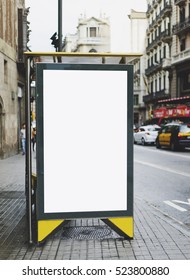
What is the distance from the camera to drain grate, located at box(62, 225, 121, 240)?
5789 mm

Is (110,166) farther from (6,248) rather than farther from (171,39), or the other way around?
(171,39)

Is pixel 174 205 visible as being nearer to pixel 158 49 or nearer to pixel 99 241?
pixel 99 241

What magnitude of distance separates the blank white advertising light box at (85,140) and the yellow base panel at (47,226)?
155mm

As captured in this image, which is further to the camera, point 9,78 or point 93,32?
point 93,32

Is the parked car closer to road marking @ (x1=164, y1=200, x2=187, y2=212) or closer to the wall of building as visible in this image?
the wall of building

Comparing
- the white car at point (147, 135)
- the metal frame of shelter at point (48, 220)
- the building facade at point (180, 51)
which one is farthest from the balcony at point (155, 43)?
the metal frame of shelter at point (48, 220)

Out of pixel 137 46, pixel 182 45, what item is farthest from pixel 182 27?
pixel 137 46

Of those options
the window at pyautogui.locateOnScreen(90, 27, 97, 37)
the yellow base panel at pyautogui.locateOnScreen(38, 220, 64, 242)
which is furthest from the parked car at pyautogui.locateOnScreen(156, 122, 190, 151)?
the window at pyautogui.locateOnScreen(90, 27, 97, 37)

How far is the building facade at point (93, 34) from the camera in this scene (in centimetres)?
8600

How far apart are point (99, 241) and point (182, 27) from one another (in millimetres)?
41506

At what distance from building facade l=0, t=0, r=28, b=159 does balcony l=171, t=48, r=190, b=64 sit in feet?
76.3

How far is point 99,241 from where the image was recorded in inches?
218

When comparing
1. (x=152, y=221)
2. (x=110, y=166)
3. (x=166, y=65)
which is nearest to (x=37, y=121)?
(x=110, y=166)

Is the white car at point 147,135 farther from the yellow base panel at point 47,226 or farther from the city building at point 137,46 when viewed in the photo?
the city building at point 137,46
